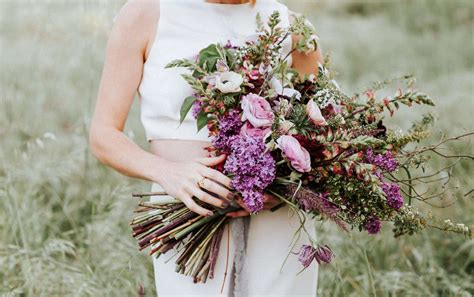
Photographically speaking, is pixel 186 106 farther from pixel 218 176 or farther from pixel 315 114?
pixel 315 114

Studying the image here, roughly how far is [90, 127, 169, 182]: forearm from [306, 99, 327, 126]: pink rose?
494mm

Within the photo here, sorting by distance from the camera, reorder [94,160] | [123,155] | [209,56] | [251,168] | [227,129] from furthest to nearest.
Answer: [94,160]
[123,155]
[209,56]
[227,129]
[251,168]

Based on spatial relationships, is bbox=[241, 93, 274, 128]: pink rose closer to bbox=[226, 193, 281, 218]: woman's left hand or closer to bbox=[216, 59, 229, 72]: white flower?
bbox=[216, 59, 229, 72]: white flower

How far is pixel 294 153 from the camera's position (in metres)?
2.02

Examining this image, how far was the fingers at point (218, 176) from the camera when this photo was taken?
2.11 m

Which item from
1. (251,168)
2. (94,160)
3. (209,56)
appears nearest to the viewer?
(251,168)

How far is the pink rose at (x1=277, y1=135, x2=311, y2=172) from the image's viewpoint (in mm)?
2025

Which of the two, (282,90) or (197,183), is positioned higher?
(282,90)

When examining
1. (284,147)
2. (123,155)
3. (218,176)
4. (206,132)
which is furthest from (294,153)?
(123,155)

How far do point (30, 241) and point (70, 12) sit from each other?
200 inches

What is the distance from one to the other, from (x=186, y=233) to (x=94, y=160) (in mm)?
3278

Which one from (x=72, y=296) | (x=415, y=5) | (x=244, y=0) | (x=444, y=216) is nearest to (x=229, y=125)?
(x=244, y=0)

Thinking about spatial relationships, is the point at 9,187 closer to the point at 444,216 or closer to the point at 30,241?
the point at 30,241

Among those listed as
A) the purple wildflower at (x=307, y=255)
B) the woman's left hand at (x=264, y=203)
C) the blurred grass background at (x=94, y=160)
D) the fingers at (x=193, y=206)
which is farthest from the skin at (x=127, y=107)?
the blurred grass background at (x=94, y=160)
